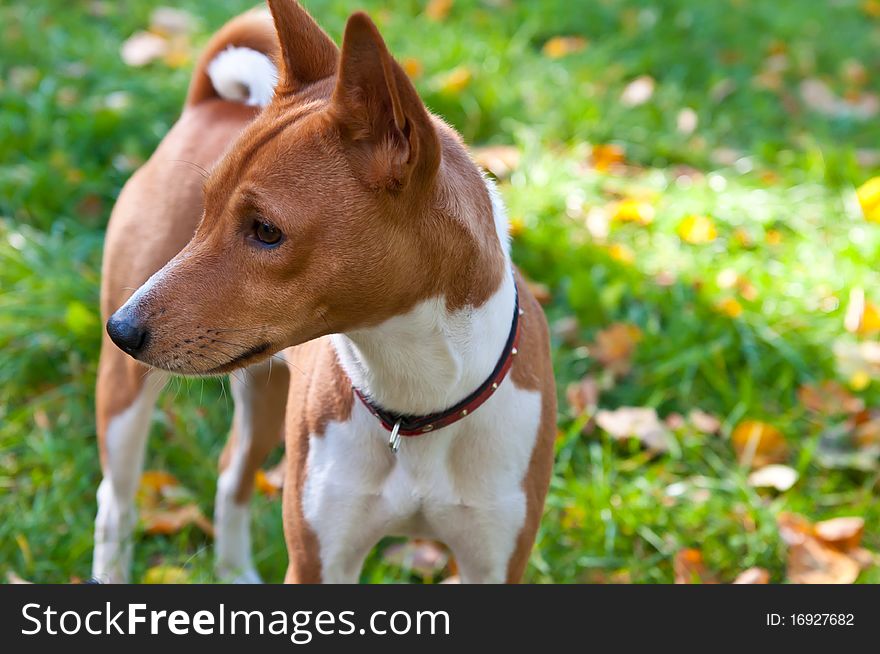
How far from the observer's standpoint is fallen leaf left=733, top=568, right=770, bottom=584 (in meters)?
3.54

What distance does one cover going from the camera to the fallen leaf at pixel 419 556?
12.0ft

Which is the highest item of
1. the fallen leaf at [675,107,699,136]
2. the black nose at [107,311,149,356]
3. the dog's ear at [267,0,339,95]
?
the dog's ear at [267,0,339,95]

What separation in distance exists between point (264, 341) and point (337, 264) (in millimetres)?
224

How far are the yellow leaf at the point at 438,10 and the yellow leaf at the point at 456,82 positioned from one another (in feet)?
3.12

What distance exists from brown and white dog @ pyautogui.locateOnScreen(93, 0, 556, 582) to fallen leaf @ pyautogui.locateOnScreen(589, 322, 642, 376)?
4.75ft

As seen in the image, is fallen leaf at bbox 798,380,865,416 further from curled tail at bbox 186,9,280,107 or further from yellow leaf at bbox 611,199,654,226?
curled tail at bbox 186,9,280,107

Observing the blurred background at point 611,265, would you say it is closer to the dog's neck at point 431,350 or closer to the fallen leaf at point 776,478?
the fallen leaf at point 776,478

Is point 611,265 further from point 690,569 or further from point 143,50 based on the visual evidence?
point 143,50

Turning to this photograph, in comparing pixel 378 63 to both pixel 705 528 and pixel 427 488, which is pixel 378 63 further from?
pixel 705 528

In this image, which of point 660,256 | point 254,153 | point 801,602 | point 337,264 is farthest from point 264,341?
point 660,256

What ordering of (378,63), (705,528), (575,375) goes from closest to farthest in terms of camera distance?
1. (378,63)
2. (705,528)
3. (575,375)

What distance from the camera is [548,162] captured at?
5.32 meters

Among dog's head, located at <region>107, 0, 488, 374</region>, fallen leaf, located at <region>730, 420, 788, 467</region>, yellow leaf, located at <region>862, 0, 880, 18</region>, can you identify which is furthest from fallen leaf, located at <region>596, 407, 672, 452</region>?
yellow leaf, located at <region>862, 0, 880, 18</region>

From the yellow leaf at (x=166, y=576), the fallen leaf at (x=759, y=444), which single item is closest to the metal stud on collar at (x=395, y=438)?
the yellow leaf at (x=166, y=576)
